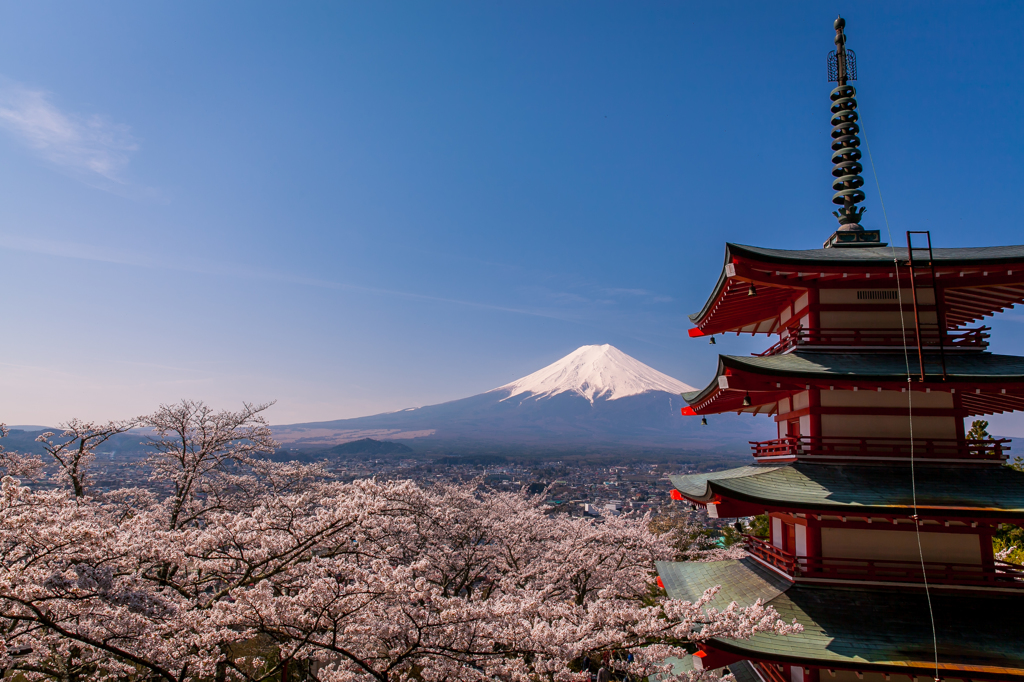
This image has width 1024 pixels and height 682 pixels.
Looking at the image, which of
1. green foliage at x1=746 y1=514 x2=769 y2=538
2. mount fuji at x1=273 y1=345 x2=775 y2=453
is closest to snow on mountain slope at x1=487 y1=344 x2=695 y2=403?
mount fuji at x1=273 y1=345 x2=775 y2=453

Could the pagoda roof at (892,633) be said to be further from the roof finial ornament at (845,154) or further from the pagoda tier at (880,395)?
the roof finial ornament at (845,154)

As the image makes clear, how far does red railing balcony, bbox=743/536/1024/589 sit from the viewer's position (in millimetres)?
6145

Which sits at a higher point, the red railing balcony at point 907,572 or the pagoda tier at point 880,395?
the pagoda tier at point 880,395

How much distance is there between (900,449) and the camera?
21.9 feet

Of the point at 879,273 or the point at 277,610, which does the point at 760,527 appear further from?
the point at 277,610

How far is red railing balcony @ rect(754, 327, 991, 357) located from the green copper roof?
0.14 m

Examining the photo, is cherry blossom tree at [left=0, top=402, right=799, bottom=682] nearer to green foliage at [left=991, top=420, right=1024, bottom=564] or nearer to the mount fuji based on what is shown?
green foliage at [left=991, top=420, right=1024, bottom=564]

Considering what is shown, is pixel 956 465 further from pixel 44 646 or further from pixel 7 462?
Answer: pixel 7 462

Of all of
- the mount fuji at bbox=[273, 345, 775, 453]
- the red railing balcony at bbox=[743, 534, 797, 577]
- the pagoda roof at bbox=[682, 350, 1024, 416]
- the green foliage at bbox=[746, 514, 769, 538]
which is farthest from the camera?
the mount fuji at bbox=[273, 345, 775, 453]

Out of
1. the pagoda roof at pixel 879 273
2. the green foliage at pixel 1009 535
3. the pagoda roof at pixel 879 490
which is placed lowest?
the green foliage at pixel 1009 535

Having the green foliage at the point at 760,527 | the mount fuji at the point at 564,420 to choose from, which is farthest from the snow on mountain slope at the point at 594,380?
the green foliage at the point at 760,527

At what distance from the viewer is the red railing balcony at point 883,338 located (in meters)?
6.96

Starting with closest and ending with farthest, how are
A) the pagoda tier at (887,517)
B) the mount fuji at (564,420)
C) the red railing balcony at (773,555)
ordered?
the pagoda tier at (887,517) → the red railing balcony at (773,555) → the mount fuji at (564,420)

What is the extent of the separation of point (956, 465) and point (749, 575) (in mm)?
3205
